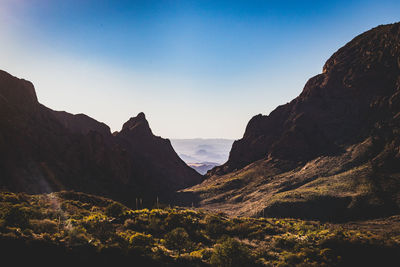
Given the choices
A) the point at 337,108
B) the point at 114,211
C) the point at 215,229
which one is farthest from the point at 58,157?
the point at 337,108

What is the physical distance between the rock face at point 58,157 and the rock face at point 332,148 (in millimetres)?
31001

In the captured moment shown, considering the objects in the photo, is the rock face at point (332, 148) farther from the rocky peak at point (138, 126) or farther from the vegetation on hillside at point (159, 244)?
the rocky peak at point (138, 126)

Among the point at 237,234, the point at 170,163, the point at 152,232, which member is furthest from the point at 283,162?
the point at 152,232

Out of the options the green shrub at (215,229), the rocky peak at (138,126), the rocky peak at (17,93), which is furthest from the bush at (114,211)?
the rocky peak at (138,126)

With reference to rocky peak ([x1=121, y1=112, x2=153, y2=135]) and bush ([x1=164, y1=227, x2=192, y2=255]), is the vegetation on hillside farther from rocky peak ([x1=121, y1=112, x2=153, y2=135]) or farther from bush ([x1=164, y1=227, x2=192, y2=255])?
rocky peak ([x1=121, y1=112, x2=153, y2=135])

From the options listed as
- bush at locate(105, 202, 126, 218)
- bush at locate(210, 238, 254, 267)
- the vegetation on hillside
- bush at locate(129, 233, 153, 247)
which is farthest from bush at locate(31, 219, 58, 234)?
bush at locate(210, 238, 254, 267)

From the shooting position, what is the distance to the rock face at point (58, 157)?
67000 mm

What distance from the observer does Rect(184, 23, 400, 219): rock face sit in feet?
253

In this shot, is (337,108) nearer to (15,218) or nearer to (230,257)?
(230,257)

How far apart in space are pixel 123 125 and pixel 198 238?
160m

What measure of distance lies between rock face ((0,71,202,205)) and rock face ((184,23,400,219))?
31.0 metres

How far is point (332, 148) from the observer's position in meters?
115

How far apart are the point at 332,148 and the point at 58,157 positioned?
114009mm

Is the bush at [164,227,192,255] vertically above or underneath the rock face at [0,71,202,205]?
underneath
